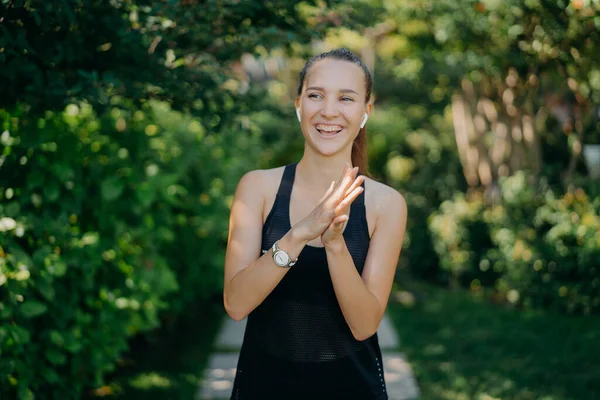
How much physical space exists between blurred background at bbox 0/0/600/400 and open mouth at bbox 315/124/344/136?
A: 1.22 metres

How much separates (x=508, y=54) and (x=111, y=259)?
5305 millimetres

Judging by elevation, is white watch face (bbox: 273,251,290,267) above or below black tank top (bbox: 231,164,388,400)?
above

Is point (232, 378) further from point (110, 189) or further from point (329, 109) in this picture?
point (329, 109)

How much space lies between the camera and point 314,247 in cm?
252

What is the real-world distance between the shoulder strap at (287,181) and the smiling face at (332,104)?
142mm

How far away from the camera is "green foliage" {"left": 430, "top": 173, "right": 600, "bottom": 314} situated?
7.72m

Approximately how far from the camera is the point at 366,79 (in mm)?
2633

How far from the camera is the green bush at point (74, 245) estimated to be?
3510mm

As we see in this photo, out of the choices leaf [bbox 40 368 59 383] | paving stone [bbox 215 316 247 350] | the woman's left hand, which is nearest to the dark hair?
the woman's left hand

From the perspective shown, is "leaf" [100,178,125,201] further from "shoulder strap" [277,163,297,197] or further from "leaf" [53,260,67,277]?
"shoulder strap" [277,163,297,197]

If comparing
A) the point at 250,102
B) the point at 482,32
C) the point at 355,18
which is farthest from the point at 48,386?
the point at 482,32

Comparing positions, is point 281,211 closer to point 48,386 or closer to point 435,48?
point 48,386

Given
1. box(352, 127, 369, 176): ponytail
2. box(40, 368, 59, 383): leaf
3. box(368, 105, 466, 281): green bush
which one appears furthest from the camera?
box(368, 105, 466, 281): green bush

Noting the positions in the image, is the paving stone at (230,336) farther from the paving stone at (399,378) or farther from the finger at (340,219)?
the finger at (340,219)
